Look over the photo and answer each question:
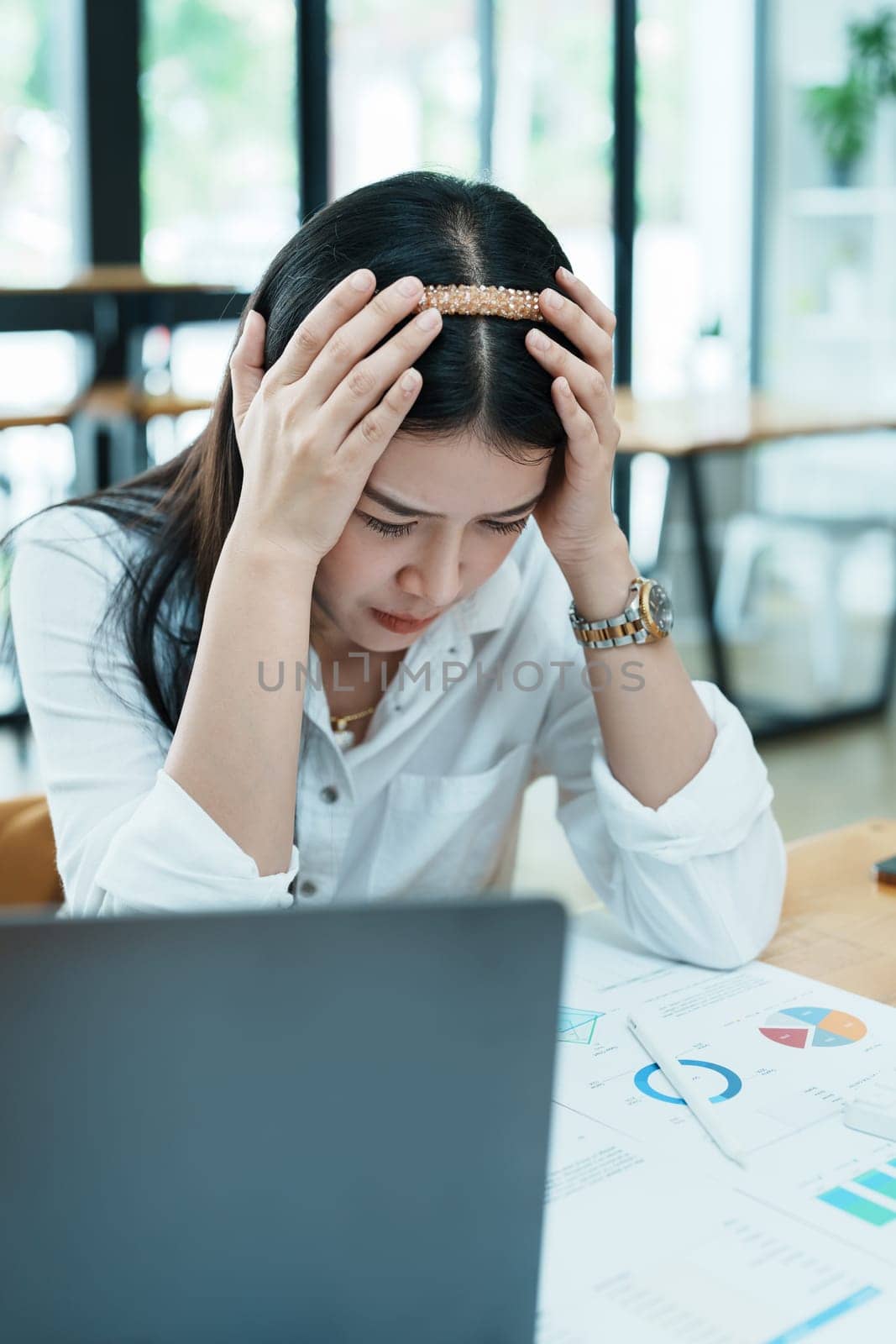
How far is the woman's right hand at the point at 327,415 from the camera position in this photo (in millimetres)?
967

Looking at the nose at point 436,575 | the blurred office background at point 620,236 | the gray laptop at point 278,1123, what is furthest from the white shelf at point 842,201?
the gray laptop at point 278,1123

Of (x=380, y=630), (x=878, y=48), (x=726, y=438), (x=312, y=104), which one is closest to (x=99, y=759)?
Result: (x=380, y=630)

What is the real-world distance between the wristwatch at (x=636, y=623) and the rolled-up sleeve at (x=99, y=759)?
11.7 inches

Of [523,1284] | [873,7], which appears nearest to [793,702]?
[873,7]

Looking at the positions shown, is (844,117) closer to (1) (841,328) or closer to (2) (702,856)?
(1) (841,328)

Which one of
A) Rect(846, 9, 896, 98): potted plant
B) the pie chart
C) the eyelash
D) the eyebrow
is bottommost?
the pie chart

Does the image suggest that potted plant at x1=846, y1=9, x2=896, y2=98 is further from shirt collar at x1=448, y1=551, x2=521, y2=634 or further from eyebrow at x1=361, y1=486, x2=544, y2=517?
eyebrow at x1=361, y1=486, x2=544, y2=517

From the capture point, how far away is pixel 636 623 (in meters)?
1.16

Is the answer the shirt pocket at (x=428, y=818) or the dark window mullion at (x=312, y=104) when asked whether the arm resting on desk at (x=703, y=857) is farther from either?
the dark window mullion at (x=312, y=104)

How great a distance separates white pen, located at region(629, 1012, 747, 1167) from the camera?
2.63 feet

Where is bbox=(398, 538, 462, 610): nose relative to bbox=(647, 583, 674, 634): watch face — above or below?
above

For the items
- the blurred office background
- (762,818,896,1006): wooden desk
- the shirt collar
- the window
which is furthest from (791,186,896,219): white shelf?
the shirt collar

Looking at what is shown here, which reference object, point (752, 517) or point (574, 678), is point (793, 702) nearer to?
point (752, 517)

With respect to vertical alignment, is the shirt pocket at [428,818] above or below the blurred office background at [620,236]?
below
